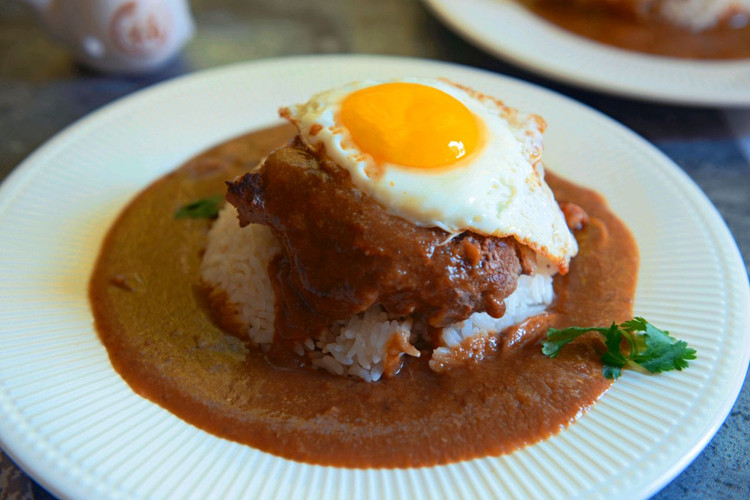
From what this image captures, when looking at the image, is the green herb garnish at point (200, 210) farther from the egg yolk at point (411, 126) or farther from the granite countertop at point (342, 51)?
the granite countertop at point (342, 51)

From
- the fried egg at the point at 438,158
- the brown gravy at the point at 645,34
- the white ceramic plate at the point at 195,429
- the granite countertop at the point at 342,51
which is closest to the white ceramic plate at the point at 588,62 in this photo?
the brown gravy at the point at 645,34

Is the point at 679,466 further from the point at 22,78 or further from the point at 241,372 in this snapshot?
the point at 22,78

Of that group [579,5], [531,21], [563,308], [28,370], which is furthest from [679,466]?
[579,5]

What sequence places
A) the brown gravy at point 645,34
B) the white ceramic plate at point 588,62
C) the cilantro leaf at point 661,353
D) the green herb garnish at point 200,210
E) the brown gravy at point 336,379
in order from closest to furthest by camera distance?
the brown gravy at point 336,379 < the cilantro leaf at point 661,353 < the green herb garnish at point 200,210 < the white ceramic plate at point 588,62 < the brown gravy at point 645,34

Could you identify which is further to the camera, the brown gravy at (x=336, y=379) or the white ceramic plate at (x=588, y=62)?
the white ceramic plate at (x=588, y=62)

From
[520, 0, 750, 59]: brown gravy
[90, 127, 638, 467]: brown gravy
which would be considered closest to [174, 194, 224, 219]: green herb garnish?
[90, 127, 638, 467]: brown gravy

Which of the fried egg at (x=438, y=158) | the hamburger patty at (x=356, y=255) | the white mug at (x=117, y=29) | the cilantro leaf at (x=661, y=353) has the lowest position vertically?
the white mug at (x=117, y=29)

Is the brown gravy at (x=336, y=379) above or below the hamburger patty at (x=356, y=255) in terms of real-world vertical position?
below
